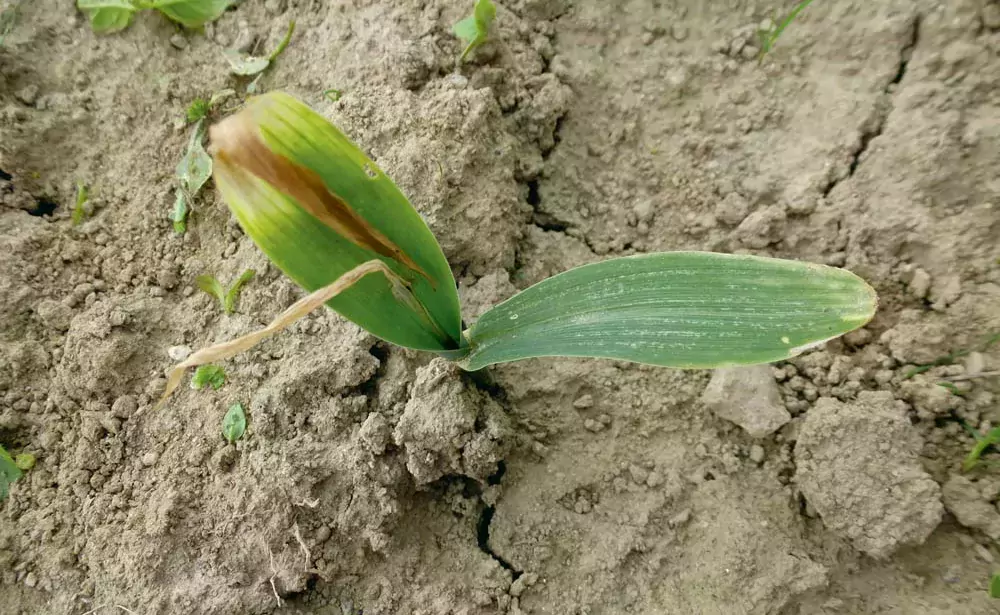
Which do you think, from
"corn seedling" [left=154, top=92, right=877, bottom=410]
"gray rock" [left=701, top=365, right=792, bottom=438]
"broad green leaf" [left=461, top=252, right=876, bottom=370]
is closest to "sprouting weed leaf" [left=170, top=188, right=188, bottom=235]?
"corn seedling" [left=154, top=92, right=877, bottom=410]

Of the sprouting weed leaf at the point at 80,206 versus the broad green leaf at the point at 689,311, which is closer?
the broad green leaf at the point at 689,311

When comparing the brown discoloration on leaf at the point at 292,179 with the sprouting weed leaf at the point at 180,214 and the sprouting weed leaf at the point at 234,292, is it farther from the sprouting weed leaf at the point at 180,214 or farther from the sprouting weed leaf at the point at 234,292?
the sprouting weed leaf at the point at 180,214

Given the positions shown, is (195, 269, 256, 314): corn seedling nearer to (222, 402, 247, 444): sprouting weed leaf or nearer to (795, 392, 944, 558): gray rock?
(222, 402, 247, 444): sprouting weed leaf

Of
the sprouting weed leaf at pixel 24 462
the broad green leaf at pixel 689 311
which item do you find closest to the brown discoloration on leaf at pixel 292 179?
the broad green leaf at pixel 689 311

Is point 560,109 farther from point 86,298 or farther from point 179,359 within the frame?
point 86,298

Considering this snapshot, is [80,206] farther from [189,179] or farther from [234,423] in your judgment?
[234,423]

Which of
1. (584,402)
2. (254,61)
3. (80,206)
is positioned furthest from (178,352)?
(584,402)

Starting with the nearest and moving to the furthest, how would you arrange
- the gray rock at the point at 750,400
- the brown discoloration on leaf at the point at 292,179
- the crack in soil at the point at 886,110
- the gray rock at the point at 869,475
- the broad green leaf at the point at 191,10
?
the brown discoloration on leaf at the point at 292,179 → the gray rock at the point at 869,475 → the gray rock at the point at 750,400 → the crack in soil at the point at 886,110 → the broad green leaf at the point at 191,10

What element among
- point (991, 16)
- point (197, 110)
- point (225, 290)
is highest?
point (991, 16)
